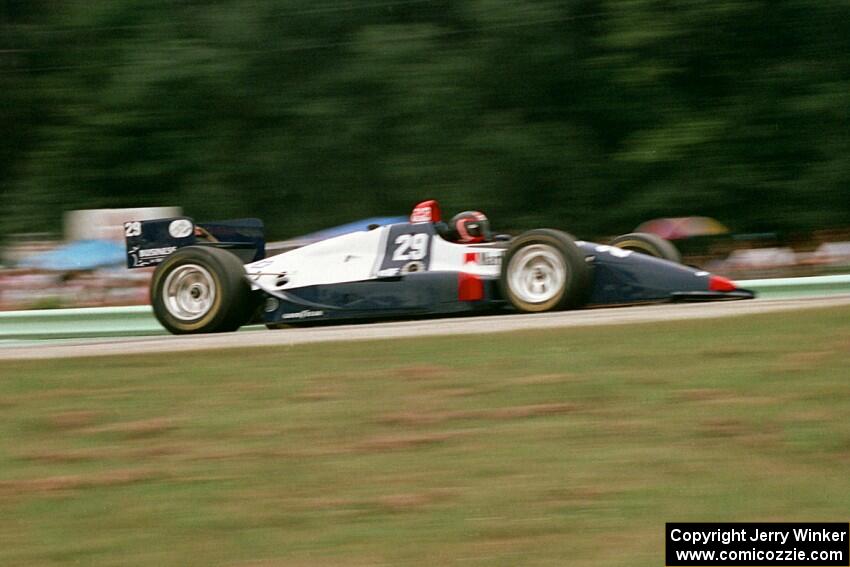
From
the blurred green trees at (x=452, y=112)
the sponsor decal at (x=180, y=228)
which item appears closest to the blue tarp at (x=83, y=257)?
the blurred green trees at (x=452, y=112)

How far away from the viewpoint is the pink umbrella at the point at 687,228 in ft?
50.3

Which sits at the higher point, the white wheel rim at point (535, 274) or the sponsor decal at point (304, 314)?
the white wheel rim at point (535, 274)

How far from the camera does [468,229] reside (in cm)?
959

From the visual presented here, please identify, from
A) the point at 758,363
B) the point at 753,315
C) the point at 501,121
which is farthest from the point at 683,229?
the point at 758,363

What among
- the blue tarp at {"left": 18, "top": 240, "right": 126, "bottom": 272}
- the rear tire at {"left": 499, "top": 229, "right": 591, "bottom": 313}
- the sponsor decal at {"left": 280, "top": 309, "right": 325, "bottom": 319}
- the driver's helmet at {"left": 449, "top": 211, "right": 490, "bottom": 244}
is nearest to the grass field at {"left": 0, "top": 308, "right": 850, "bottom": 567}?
the rear tire at {"left": 499, "top": 229, "right": 591, "bottom": 313}

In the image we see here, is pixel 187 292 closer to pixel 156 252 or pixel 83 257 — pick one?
pixel 156 252

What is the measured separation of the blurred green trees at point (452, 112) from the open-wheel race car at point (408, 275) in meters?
6.29

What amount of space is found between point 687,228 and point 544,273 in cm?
664

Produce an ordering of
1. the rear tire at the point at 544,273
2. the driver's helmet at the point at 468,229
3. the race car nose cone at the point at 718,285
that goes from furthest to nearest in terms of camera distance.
Result: 1. the driver's helmet at the point at 468,229
2. the race car nose cone at the point at 718,285
3. the rear tire at the point at 544,273

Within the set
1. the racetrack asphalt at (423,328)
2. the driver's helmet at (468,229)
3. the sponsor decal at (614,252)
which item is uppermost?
the driver's helmet at (468,229)

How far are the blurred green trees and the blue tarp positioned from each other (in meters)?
3.43

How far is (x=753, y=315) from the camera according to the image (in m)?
8.13

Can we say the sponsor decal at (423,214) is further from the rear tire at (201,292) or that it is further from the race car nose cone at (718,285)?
the race car nose cone at (718,285)

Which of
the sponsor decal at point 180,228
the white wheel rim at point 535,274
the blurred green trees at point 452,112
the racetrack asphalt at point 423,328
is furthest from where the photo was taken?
the blurred green trees at point 452,112
